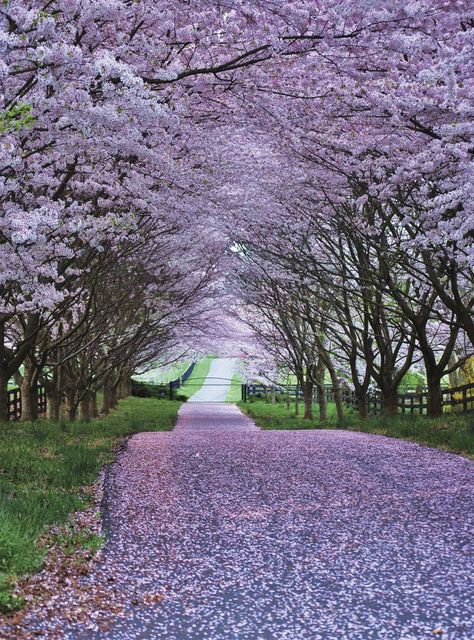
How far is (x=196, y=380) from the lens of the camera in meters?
72.1

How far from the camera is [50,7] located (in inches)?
245

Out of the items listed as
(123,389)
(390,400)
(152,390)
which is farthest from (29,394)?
(152,390)

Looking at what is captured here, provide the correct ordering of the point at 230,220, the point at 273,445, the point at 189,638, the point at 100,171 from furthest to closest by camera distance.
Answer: the point at 230,220 → the point at 273,445 → the point at 100,171 → the point at 189,638

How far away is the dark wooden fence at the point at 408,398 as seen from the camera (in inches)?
755

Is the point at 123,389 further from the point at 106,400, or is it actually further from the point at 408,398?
the point at 408,398

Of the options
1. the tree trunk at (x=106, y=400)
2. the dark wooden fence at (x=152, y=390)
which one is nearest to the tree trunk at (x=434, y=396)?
the tree trunk at (x=106, y=400)

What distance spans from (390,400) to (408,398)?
10.4 meters

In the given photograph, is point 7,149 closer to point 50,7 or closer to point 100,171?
point 50,7

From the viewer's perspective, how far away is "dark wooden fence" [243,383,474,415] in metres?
19.2

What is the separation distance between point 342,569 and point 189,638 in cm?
153

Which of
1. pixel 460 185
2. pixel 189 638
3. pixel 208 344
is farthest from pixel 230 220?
pixel 208 344

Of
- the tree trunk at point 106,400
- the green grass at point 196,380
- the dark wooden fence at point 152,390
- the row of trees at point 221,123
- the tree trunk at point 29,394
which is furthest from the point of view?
the green grass at point 196,380

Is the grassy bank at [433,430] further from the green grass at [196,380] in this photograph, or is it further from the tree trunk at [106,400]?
the green grass at [196,380]

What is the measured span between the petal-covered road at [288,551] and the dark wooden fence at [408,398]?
34.1ft
